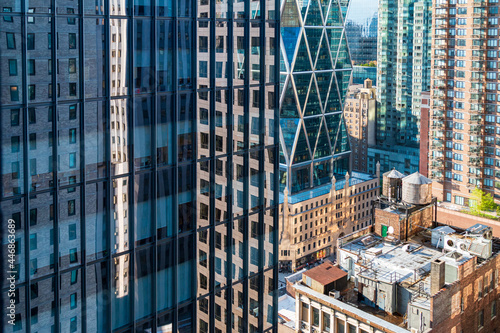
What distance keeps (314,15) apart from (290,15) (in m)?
6.90

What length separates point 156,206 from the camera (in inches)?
685

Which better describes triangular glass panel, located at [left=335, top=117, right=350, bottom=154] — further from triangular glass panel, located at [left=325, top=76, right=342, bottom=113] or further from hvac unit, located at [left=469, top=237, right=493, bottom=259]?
hvac unit, located at [left=469, top=237, right=493, bottom=259]

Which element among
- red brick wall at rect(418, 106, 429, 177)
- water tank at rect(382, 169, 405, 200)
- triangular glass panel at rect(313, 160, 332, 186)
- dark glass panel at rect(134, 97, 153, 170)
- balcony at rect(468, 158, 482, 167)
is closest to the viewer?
dark glass panel at rect(134, 97, 153, 170)

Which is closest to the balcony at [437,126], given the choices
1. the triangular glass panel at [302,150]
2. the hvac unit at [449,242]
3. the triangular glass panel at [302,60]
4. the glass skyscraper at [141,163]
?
the triangular glass panel at [302,150]

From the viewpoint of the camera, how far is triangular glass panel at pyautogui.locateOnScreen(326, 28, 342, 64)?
13212 cm

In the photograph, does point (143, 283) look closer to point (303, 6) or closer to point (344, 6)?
point (303, 6)

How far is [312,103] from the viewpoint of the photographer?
128m

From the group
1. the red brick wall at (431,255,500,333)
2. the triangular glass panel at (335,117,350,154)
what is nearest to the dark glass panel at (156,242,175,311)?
the red brick wall at (431,255,500,333)

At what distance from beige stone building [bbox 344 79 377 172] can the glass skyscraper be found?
148460mm

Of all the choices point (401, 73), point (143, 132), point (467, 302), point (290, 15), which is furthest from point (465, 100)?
point (143, 132)

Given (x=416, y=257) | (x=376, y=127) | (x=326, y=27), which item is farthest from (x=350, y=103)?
(x=416, y=257)

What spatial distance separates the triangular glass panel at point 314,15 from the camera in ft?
413

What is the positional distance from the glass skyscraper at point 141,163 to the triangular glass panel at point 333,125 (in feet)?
375

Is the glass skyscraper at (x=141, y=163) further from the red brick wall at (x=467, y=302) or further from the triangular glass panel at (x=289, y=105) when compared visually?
the triangular glass panel at (x=289, y=105)
